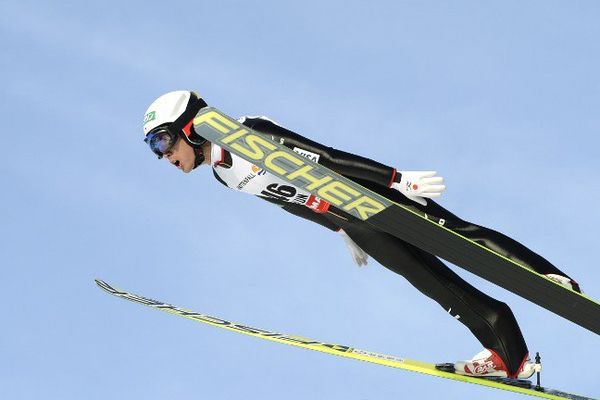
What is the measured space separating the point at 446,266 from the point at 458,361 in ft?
3.64

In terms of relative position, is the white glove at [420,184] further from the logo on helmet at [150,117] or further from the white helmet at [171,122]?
the logo on helmet at [150,117]

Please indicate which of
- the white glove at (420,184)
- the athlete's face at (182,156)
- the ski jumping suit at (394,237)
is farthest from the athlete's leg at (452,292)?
the athlete's face at (182,156)

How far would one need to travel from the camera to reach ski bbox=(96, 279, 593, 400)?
40.6 feet

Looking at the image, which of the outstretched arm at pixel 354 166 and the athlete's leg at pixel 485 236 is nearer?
the outstretched arm at pixel 354 166

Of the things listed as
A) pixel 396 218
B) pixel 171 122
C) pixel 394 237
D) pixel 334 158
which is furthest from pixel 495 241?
pixel 171 122

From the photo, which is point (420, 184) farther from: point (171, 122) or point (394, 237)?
point (171, 122)

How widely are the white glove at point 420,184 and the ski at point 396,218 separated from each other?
8.2 inches

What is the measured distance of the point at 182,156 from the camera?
1167 cm

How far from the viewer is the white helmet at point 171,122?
11547 millimetres

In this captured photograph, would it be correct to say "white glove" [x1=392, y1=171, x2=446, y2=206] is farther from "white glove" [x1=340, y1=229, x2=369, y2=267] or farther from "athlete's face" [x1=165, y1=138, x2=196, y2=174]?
"athlete's face" [x1=165, y1=138, x2=196, y2=174]

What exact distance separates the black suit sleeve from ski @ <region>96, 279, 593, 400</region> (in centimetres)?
235

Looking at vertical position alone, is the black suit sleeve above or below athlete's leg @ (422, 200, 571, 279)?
above

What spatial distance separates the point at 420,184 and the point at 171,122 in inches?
104

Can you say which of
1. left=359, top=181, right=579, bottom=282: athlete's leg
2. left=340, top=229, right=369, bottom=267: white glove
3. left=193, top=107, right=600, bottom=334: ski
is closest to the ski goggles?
left=193, top=107, right=600, bottom=334: ski
